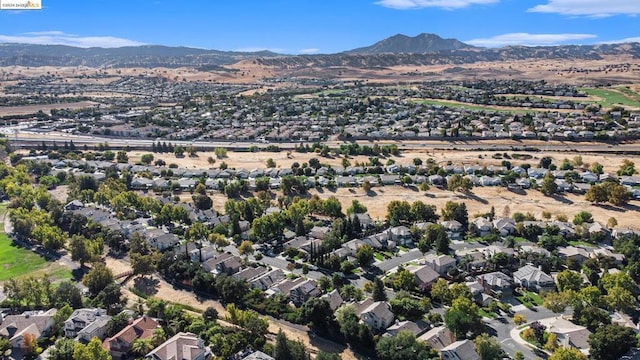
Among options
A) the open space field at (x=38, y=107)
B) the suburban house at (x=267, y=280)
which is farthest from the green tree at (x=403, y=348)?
the open space field at (x=38, y=107)

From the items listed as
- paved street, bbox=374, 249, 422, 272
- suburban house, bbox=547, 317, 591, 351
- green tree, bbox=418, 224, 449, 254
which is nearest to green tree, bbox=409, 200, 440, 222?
green tree, bbox=418, 224, 449, 254

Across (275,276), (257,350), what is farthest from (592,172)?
(257,350)

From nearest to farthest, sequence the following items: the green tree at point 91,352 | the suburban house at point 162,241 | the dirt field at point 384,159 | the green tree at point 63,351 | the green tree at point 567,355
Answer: the green tree at point 567,355 → the green tree at point 91,352 → the green tree at point 63,351 → the suburban house at point 162,241 → the dirt field at point 384,159

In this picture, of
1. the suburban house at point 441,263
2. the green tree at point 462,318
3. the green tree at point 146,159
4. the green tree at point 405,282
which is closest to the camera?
the green tree at point 462,318

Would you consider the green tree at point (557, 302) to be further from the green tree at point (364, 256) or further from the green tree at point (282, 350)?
the green tree at point (282, 350)

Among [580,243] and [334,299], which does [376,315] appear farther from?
[580,243]

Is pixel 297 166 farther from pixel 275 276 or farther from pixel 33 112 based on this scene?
pixel 33 112

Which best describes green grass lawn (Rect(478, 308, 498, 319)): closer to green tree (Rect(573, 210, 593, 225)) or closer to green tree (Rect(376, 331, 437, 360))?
green tree (Rect(376, 331, 437, 360))

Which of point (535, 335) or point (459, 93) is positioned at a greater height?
point (459, 93)
